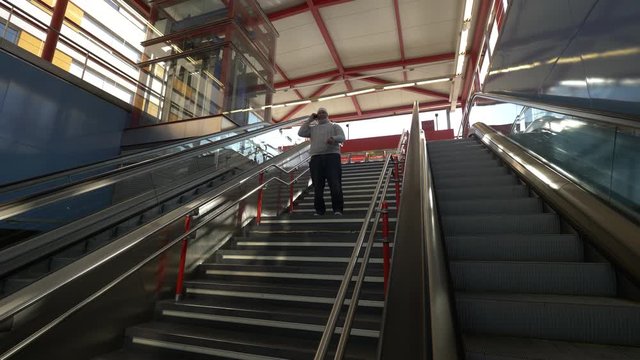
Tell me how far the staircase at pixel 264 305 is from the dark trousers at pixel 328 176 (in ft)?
1.29

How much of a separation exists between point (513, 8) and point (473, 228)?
13.2 ft

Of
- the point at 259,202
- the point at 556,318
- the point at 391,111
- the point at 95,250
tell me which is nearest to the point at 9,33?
the point at 259,202

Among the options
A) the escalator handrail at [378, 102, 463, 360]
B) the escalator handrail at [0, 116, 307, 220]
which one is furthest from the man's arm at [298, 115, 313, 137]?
the escalator handrail at [378, 102, 463, 360]

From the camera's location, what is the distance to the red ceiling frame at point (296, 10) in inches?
380

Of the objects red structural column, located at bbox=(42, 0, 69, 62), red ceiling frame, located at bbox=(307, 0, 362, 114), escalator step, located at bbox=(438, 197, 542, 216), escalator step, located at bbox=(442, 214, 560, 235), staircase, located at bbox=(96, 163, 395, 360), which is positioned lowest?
staircase, located at bbox=(96, 163, 395, 360)

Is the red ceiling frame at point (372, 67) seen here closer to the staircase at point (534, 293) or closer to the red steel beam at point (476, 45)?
the red steel beam at point (476, 45)

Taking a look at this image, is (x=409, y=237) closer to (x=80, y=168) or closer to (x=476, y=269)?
(x=476, y=269)

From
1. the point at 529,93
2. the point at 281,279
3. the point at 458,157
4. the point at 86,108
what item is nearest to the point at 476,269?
the point at 281,279

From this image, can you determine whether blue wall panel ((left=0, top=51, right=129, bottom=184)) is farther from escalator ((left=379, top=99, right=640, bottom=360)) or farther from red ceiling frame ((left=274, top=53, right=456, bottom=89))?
red ceiling frame ((left=274, top=53, right=456, bottom=89))

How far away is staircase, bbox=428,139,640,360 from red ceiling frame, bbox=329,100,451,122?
1361cm

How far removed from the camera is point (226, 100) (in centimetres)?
647

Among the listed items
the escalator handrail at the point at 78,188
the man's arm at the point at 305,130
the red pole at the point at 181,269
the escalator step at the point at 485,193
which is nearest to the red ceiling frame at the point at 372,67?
the man's arm at the point at 305,130

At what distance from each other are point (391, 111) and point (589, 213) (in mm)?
15085

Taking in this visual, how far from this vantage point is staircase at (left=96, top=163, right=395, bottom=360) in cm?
193
